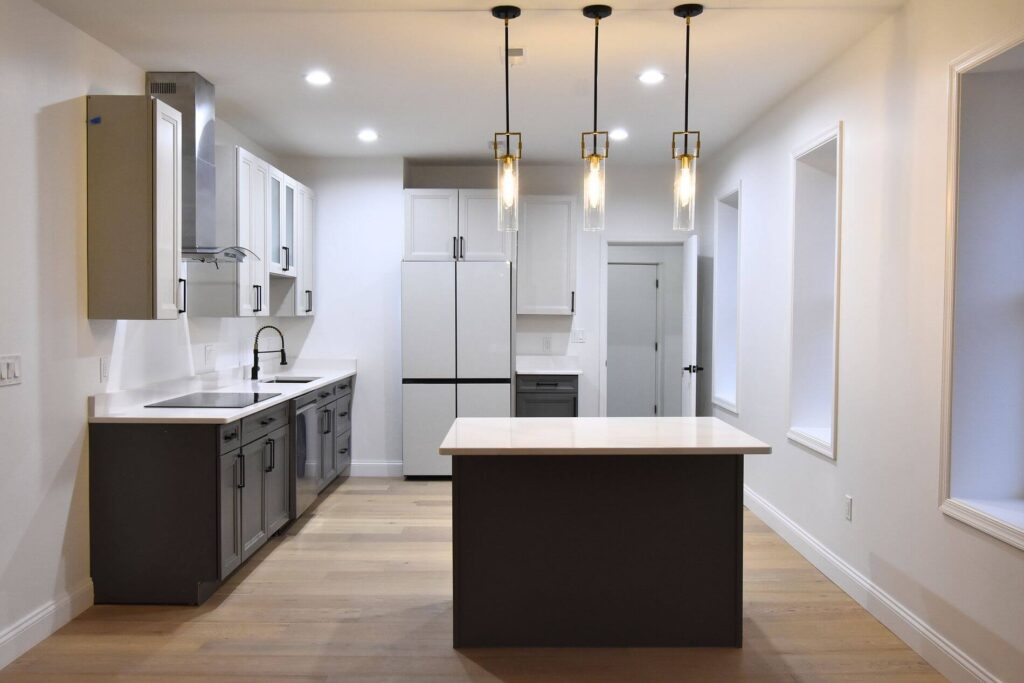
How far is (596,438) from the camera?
113 inches

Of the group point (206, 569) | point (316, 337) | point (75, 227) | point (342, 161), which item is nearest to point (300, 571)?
point (206, 569)

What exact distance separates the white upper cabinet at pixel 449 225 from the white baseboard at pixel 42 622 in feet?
10.9

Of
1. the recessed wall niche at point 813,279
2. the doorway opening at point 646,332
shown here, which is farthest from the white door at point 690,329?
the recessed wall niche at point 813,279

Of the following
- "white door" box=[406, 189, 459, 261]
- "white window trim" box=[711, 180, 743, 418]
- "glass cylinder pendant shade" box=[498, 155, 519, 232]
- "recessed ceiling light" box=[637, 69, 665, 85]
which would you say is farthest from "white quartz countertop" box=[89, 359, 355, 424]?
"white window trim" box=[711, 180, 743, 418]

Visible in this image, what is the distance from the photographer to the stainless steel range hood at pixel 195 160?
3.66 metres

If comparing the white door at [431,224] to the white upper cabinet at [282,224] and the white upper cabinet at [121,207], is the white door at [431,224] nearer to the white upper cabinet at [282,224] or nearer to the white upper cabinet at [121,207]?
the white upper cabinet at [282,224]

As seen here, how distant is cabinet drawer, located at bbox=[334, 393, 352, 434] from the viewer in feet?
18.0

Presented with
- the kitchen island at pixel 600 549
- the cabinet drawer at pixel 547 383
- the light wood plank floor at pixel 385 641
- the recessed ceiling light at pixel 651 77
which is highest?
the recessed ceiling light at pixel 651 77

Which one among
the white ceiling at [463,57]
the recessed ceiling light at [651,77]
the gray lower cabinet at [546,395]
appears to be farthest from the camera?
the gray lower cabinet at [546,395]

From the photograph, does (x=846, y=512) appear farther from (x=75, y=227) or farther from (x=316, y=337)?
(x=316, y=337)

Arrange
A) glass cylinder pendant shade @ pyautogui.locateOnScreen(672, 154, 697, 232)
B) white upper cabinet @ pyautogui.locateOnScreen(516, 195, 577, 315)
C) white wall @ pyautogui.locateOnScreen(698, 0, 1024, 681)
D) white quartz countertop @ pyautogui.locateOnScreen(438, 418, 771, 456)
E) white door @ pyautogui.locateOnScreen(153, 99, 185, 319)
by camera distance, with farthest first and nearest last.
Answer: white upper cabinet @ pyautogui.locateOnScreen(516, 195, 577, 315) → white door @ pyautogui.locateOnScreen(153, 99, 185, 319) → glass cylinder pendant shade @ pyautogui.locateOnScreen(672, 154, 697, 232) → white quartz countertop @ pyautogui.locateOnScreen(438, 418, 771, 456) → white wall @ pyautogui.locateOnScreen(698, 0, 1024, 681)

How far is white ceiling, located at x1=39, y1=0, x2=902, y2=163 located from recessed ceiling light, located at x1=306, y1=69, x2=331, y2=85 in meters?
0.04

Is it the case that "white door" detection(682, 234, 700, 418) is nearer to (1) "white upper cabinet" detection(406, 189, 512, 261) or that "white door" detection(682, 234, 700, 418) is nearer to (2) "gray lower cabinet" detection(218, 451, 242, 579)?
(1) "white upper cabinet" detection(406, 189, 512, 261)

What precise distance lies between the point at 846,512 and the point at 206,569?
9.66 ft
